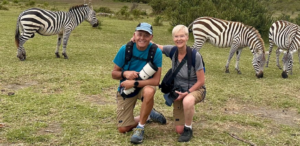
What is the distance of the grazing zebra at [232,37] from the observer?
8.58 m

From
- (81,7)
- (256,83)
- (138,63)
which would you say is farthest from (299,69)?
(138,63)

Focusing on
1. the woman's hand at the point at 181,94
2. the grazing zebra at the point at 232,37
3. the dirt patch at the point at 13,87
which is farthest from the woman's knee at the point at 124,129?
the grazing zebra at the point at 232,37

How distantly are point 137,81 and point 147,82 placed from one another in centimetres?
13

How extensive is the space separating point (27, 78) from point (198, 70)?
434cm

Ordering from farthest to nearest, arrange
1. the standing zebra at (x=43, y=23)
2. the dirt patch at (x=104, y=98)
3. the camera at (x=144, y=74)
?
the standing zebra at (x=43, y=23) → the dirt patch at (x=104, y=98) → the camera at (x=144, y=74)

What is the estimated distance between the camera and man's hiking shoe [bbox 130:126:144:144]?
3.66m

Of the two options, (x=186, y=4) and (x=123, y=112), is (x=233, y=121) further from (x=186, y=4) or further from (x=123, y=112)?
(x=186, y=4)

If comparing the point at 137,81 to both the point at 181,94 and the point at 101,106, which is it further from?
the point at 101,106

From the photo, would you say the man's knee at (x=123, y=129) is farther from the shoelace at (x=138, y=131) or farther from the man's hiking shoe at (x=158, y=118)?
the man's hiking shoe at (x=158, y=118)

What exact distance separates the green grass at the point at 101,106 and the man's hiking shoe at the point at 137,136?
102mm

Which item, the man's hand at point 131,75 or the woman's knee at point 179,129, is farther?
the woman's knee at point 179,129

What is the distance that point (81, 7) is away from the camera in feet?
32.5

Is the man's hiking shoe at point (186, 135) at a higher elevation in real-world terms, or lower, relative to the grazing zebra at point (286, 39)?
lower

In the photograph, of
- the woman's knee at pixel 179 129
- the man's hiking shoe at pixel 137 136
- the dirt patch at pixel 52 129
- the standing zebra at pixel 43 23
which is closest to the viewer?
the man's hiking shoe at pixel 137 136
